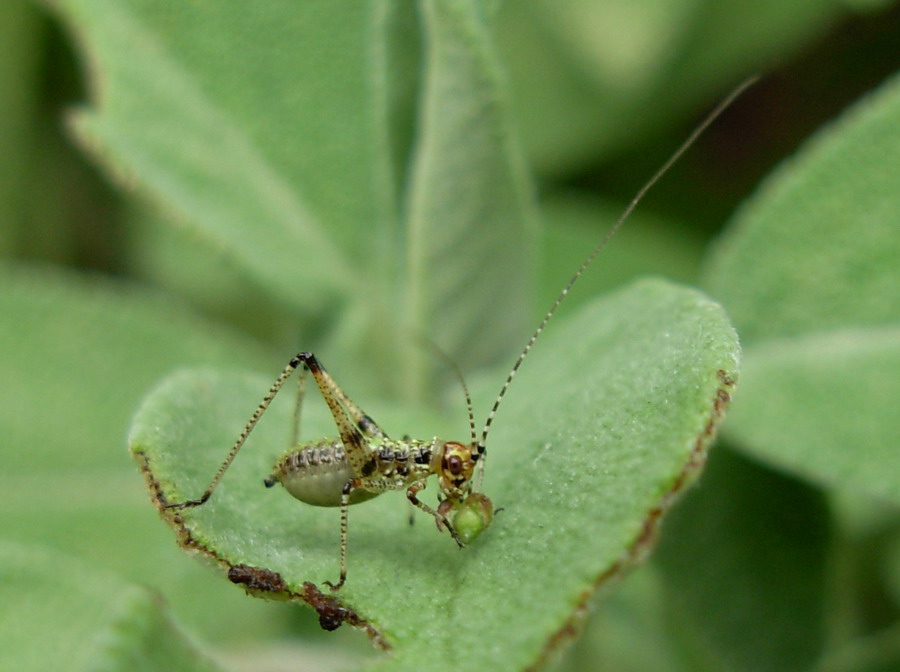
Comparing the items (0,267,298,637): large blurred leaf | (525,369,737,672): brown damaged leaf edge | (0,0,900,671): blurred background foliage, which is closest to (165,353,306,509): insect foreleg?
(0,0,900,671): blurred background foliage

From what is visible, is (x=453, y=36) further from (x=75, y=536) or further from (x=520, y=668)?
(x=75, y=536)

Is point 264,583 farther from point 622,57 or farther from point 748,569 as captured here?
point 622,57

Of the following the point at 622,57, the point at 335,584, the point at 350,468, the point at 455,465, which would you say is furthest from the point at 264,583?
the point at 622,57

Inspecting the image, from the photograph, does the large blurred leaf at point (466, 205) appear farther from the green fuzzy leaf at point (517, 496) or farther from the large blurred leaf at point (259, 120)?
the green fuzzy leaf at point (517, 496)

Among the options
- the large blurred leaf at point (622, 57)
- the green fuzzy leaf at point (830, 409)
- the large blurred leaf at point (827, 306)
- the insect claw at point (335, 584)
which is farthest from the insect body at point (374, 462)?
the large blurred leaf at point (622, 57)

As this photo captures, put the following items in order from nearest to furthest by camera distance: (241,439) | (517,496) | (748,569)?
1. (517,496)
2. (241,439)
3. (748,569)

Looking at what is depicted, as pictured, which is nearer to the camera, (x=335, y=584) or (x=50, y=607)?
(x=335, y=584)

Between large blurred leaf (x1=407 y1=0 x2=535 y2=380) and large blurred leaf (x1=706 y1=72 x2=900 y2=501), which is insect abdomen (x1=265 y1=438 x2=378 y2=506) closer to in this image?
large blurred leaf (x1=407 y1=0 x2=535 y2=380)
